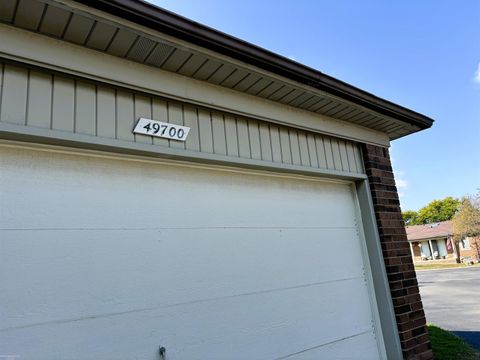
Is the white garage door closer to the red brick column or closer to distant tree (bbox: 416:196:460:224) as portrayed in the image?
the red brick column

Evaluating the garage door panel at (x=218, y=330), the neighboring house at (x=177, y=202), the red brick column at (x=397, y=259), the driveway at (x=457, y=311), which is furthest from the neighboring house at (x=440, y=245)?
the garage door panel at (x=218, y=330)

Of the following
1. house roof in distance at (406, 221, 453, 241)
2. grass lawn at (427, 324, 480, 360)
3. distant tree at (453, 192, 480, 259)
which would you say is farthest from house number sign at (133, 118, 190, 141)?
house roof in distance at (406, 221, 453, 241)

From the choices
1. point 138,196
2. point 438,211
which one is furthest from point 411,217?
point 138,196

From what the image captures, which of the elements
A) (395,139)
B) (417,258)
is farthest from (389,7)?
(417,258)

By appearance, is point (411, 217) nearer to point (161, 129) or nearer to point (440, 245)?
point (440, 245)

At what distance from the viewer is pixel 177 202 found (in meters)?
2.75

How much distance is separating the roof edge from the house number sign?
0.63 meters

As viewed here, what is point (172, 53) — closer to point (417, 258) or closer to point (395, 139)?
point (395, 139)

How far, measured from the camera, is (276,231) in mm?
3277

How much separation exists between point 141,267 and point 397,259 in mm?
2899

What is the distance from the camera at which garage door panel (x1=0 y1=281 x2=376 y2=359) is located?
83.0 inches

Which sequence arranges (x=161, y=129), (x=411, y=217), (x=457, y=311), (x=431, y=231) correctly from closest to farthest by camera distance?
(x=161, y=129) → (x=457, y=311) → (x=431, y=231) → (x=411, y=217)

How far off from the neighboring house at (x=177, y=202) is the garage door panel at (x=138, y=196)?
0.03 ft

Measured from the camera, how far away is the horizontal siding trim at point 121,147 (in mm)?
2096
